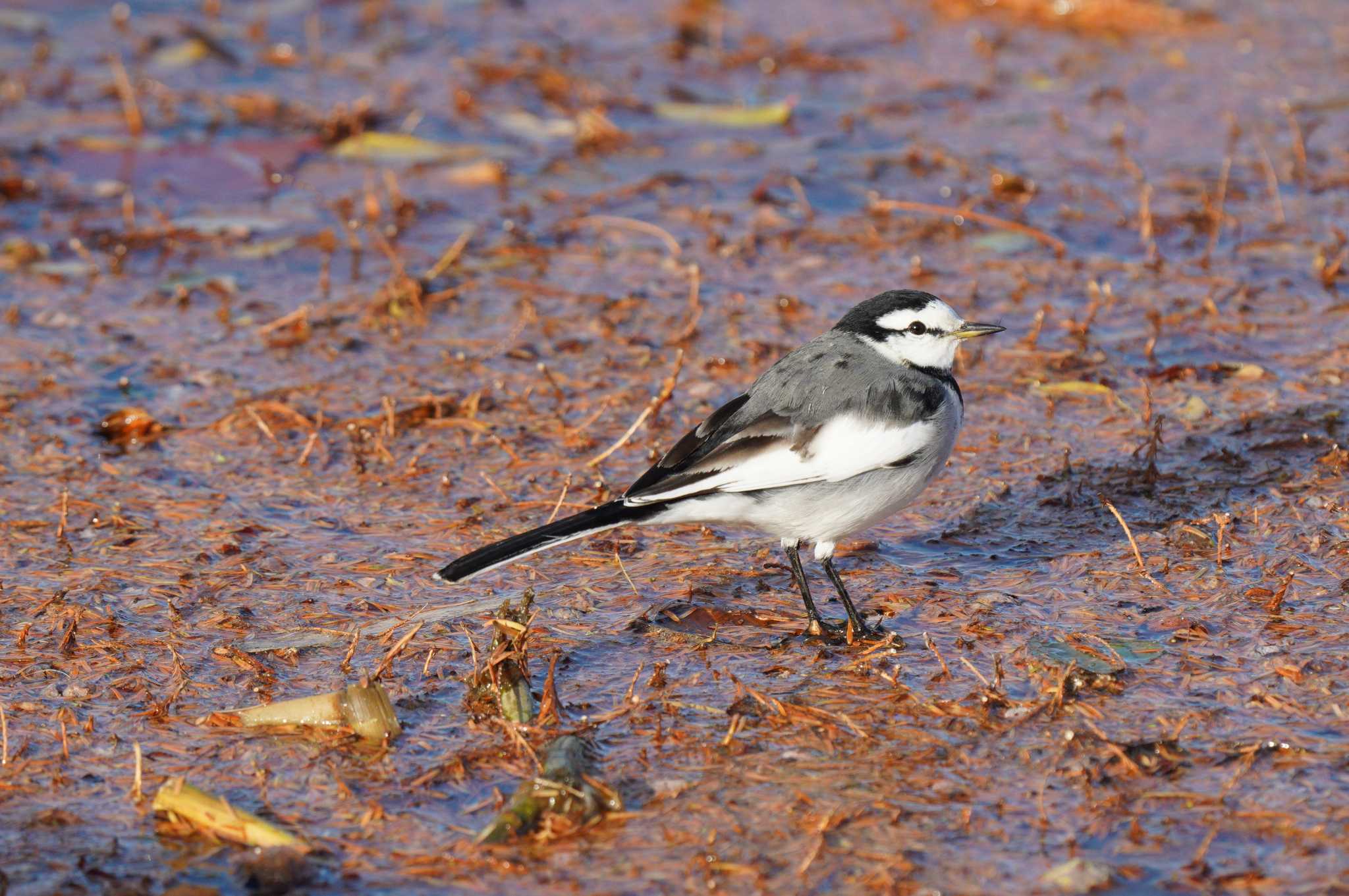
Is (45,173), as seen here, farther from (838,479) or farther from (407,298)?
(838,479)

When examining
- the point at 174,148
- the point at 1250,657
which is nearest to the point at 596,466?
the point at 1250,657

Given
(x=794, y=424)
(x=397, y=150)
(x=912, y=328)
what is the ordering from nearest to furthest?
(x=794, y=424), (x=912, y=328), (x=397, y=150)

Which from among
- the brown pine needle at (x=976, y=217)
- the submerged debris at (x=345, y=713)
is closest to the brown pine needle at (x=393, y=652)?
the submerged debris at (x=345, y=713)

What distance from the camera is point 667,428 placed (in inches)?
269

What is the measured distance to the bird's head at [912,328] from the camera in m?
5.68

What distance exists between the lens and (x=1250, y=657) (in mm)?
4883

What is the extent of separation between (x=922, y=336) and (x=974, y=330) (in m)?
0.20

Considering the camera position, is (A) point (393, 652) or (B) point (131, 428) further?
(B) point (131, 428)

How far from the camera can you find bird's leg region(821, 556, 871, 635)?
523cm

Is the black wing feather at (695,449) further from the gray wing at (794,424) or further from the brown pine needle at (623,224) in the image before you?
the brown pine needle at (623,224)

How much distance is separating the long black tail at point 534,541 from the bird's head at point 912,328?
1.27 metres

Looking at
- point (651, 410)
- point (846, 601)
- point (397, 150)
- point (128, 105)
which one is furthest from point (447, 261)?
point (846, 601)

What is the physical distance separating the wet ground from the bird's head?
74 centimetres

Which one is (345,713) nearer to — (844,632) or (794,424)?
(844,632)
